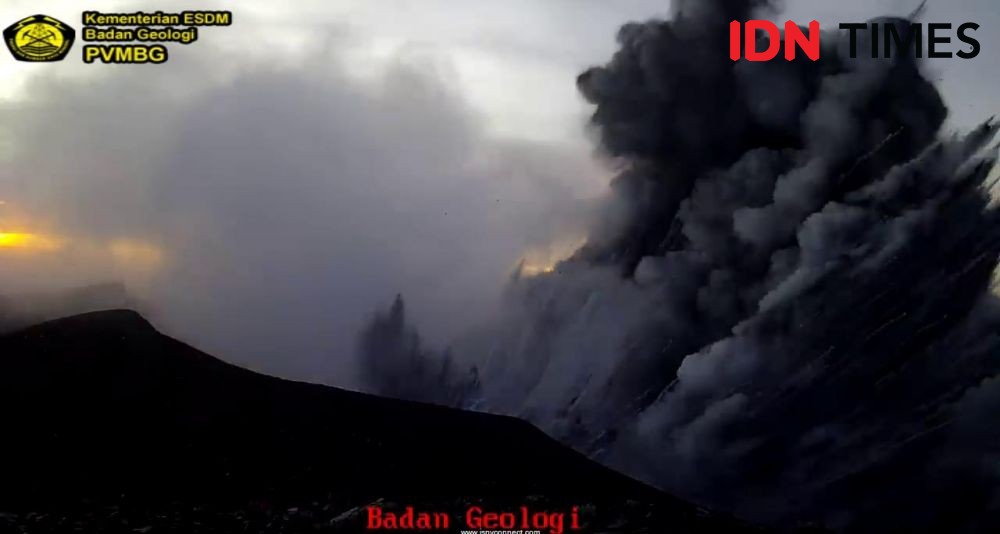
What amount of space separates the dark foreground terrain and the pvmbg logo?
8.27 meters

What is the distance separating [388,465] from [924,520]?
17410mm

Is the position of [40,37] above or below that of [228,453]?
above

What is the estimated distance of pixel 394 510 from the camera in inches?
586

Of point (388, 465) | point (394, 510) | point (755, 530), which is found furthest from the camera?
point (388, 465)

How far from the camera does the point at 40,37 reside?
17.0 meters

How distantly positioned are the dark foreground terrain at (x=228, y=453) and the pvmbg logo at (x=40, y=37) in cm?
827

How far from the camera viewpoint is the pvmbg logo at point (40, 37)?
16.6m

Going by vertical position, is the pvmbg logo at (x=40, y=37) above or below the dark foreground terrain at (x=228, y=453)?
above

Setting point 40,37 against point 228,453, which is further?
point 228,453

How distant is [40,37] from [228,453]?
11559mm

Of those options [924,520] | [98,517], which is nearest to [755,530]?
[924,520]

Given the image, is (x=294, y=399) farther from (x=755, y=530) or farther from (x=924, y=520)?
(x=924, y=520)

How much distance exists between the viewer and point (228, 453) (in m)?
18.4

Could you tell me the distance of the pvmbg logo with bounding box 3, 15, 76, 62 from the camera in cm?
1664
